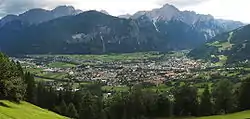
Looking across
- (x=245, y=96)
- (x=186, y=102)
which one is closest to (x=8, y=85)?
(x=186, y=102)

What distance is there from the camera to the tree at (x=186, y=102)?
101m

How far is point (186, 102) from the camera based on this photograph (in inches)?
3986

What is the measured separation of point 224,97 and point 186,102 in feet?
31.0

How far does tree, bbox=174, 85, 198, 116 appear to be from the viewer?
101m

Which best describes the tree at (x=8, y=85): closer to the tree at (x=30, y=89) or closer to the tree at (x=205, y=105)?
the tree at (x=30, y=89)

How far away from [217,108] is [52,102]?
56.8 m

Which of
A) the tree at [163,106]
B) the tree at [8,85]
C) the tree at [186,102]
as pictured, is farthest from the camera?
the tree at [186,102]

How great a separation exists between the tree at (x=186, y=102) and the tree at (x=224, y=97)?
552 centimetres

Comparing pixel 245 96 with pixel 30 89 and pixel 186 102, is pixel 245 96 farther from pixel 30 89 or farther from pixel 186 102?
pixel 30 89

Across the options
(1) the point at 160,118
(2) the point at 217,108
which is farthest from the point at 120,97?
(2) the point at 217,108

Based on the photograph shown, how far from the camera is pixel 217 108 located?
97.4 meters

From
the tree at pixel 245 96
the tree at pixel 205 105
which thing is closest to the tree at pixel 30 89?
the tree at pixel 205 105

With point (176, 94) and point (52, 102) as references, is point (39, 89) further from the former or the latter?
point (176, 94)

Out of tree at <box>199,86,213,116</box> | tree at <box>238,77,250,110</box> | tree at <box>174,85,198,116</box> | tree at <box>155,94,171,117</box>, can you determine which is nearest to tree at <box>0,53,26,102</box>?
tree at <box>155,94,171,117</box>
